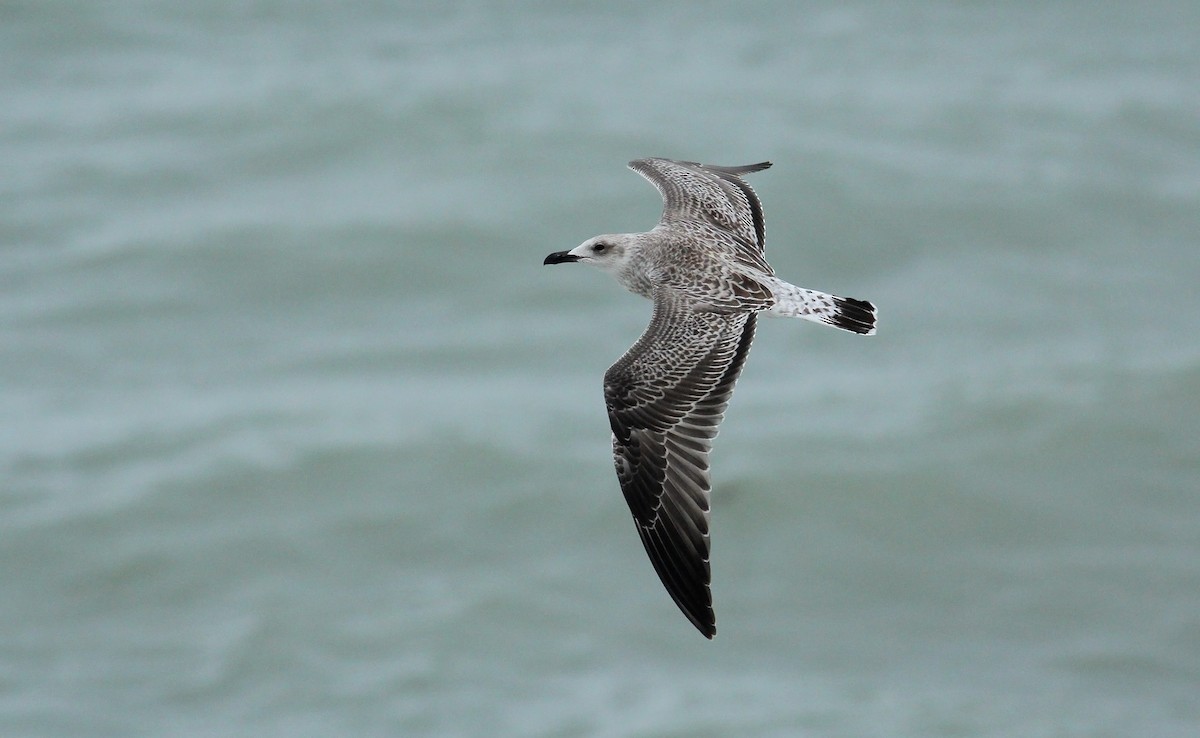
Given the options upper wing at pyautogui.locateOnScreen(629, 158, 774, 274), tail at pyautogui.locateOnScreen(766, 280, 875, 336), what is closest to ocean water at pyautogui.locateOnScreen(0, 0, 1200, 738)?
upper wing at pyautogui.locateOnScreen(629, 158, 774, 274)

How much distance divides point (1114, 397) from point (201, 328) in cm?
1303

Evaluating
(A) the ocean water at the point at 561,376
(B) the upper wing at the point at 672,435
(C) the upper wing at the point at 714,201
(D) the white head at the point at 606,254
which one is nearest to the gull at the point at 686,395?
(B) the upper wing at the point at 672,435

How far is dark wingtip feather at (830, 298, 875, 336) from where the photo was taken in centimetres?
1148

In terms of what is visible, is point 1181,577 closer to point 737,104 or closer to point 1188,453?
point 1188,453

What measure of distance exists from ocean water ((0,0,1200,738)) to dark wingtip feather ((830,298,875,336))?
31.9 ft

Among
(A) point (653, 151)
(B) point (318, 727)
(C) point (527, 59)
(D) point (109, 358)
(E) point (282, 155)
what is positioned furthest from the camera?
(C) point (527, 59)

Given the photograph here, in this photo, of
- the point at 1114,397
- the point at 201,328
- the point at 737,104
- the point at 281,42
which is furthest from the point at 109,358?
the point at 1114,397

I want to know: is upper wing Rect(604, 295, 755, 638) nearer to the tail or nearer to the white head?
the tail

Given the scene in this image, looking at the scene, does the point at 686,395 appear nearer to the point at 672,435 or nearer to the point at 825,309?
the point at 672,435

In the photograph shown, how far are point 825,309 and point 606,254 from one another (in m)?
1.71

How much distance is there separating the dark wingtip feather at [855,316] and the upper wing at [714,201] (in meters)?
1.08

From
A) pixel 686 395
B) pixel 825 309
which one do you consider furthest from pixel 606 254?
pixel 825 309

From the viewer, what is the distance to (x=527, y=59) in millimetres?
32719

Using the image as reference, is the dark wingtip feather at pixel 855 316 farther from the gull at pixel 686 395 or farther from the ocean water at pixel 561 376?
the ocean water at pixel 561 376
